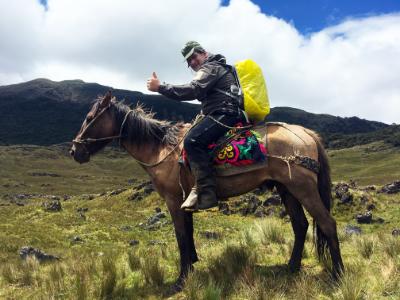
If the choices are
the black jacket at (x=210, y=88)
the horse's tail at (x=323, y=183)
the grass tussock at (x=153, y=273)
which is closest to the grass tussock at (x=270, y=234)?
the horse's tail at (x=323, y=183)

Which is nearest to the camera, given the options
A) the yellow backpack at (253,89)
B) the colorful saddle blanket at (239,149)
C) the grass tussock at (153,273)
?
the colorful saddle blanket at (239,149)

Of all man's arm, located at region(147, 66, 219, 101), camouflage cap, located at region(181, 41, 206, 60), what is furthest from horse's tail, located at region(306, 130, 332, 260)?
camouflage cap, located at region(181, 41, 206, 60)

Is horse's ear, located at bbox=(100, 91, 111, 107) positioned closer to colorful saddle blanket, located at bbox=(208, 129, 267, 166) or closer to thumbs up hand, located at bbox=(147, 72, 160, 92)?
thumbs up hand, located at bbox=(147, 72, 160, 92)

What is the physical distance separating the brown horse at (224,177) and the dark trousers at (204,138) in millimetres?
451

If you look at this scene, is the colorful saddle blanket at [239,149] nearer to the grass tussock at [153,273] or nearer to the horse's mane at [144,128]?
the horse's mane at [144,128]

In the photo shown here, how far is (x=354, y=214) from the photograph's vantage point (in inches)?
941

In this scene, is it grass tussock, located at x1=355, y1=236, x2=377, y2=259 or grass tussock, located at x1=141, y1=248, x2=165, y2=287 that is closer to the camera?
grass tussock, located at x1=141, y1=248, x2=165, y2=287

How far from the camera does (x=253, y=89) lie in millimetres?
7391

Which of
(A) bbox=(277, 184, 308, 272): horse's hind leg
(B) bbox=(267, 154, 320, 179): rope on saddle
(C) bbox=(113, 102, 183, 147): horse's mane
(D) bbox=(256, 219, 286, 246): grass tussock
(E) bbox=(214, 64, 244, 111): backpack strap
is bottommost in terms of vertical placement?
(D) bbox=(256, 219, 286, 246): grass tussock

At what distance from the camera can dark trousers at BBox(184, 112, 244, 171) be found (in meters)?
7.22

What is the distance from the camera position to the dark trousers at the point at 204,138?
7.22 metres

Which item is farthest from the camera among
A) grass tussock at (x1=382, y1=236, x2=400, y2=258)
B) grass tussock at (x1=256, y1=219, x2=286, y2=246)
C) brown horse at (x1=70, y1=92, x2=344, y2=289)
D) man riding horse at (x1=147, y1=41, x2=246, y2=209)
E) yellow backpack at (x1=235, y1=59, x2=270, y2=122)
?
grass tussock at (x1=256, y1=219, x2=286, y2=246)

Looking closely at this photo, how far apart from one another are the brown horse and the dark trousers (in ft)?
1.48

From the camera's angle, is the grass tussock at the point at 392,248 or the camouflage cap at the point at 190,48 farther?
the grass tussock at the point at 392,248
